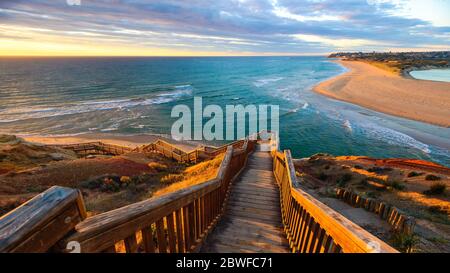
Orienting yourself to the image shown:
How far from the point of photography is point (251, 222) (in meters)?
4.98

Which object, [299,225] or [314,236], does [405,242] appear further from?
[314,236]

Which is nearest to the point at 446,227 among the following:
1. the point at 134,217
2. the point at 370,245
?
the point at 370,245

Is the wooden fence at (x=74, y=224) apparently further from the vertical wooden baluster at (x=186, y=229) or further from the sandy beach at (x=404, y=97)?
the sandy beach at (x=404, y=97)

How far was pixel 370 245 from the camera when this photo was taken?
1.76 m

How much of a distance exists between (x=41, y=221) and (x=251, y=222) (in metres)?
4.28

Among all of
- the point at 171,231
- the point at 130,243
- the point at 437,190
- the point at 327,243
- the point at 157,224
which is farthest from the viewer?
the point at 437,190

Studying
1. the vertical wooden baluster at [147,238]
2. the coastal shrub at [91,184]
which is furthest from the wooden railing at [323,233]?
the coastal shrub at [91,184]

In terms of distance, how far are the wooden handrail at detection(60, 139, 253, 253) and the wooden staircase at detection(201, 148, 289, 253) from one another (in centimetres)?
31

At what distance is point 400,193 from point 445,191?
163cm

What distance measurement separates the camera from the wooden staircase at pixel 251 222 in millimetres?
3893

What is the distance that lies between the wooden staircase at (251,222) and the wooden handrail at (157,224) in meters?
0.31

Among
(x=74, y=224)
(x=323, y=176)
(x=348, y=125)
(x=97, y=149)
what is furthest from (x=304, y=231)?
(x=348, y=125)

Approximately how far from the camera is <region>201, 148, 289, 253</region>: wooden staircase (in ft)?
12.8

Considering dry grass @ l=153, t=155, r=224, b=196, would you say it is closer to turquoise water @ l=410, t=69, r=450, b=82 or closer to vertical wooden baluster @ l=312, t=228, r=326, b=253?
vertical wooden baluster @ l=312, t=228, r=326, b=253
